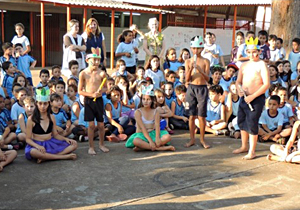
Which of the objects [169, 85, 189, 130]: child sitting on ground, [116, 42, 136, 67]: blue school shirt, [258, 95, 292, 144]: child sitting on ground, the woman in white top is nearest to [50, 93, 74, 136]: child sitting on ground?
the woman in white top

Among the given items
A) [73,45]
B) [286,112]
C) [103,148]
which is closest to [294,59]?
[286,112]

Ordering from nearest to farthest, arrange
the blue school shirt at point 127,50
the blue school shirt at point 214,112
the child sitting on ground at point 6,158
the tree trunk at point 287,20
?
the child sitting on ground at point 6,158 < the blue school shirt at point 214,112 < the blue school shirt at point 127,50 < the tree trunk at point 287,20

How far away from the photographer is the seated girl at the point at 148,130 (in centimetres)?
590

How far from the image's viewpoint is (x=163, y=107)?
7410 millimetres

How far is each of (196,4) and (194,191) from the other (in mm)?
15164

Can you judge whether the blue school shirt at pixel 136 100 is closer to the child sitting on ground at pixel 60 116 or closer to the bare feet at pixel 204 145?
the child sitting on ground at pixel 60 116

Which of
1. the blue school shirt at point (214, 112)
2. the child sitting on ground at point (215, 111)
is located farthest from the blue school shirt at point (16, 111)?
the blue school shirt at point (214, 112)

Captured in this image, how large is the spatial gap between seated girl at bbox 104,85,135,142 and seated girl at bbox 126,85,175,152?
0.68 meters

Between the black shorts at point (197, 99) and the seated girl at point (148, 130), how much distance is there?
1.84 ft

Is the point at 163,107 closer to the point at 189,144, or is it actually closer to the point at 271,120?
the point at 189,144

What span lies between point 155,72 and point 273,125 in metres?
2.84

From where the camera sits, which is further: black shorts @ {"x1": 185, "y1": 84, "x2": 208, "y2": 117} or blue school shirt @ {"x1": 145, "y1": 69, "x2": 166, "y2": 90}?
blue school shirt @ {"x1": 145, "y1": 69, "x2": 166, "y2": 90}

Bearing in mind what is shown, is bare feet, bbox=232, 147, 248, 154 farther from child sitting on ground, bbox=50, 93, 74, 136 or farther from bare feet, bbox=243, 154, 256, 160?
child sitting on ground, bbox=50, 93, 74, 136

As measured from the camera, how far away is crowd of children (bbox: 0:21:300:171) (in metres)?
5.58
